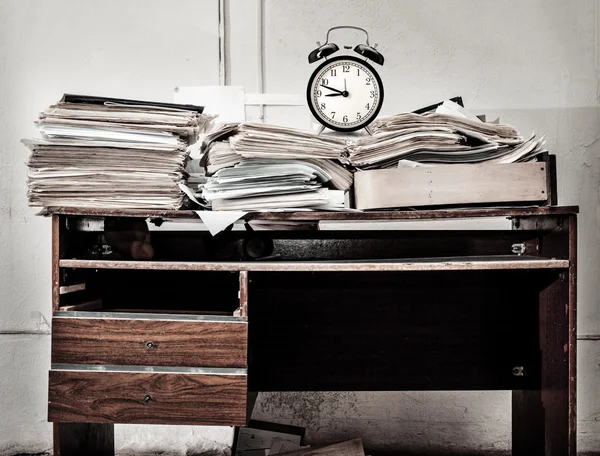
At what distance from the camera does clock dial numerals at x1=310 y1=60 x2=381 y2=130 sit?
162 cm

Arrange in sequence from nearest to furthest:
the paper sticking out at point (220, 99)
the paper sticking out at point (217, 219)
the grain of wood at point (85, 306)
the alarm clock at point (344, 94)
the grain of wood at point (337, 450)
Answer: the paper sticking out at point (217, 219)
the grain of wood at point (85, 306)
the alarm clock at point (344, 94)
the grain of wood at point (337, 450)
the paper sticking out at point (220, 99)

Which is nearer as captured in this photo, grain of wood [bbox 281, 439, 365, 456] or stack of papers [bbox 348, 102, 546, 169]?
stack of papers [bbox 348, 102, 546, 169]

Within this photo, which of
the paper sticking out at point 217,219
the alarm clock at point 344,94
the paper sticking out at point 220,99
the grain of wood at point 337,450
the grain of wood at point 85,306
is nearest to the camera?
the paper sticking out at point 217,219

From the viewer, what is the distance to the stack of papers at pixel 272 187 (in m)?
1.46

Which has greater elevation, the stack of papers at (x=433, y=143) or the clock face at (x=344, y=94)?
the clock face at (x=344, y=94)

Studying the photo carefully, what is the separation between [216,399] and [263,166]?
2.06 ft

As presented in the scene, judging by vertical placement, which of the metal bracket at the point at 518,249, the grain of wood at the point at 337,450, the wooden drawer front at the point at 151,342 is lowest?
the grain of wood at the point at 337,450

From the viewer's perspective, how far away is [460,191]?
1449mm

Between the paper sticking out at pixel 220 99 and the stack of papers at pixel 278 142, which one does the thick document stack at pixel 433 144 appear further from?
the paper sticking out at pixel 220 99

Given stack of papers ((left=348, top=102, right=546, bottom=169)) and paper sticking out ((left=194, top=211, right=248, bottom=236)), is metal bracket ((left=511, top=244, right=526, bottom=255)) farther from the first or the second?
paper sticking out ((left=194, top=211, right=248, bottom=236))

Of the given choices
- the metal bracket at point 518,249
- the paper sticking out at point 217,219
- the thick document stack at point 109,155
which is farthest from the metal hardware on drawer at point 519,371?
the thick document stack at point 109,155

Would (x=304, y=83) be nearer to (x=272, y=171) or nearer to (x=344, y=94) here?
(x=344, y=94)

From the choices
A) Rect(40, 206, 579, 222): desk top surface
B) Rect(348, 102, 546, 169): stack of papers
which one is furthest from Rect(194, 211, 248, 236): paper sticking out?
Rect(348, 102, 546, 169): stack of papers

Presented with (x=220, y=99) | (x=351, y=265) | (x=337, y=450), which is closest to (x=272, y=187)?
(x=351, y=265)
